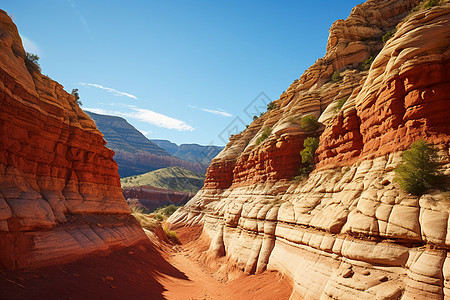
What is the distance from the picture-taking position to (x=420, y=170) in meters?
9.40

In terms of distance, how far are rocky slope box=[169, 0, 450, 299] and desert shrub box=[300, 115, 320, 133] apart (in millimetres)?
838

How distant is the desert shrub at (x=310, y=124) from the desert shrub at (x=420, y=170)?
42.4 ft

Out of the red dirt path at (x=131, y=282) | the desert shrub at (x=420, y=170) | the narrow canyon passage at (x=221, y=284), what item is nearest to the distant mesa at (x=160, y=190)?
the narrow canyon passage at (x=221, y=284)

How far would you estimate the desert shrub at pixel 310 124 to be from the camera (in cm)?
2338

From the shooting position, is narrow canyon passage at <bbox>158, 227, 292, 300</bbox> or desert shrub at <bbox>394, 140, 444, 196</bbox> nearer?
desert shrub at <bbox>394, 140, 444, 196</bbox>

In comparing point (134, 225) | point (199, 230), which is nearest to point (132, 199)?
point (199, 230)

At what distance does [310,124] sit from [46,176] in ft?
71.1

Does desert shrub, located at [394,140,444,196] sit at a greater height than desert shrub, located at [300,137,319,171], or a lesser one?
lesser

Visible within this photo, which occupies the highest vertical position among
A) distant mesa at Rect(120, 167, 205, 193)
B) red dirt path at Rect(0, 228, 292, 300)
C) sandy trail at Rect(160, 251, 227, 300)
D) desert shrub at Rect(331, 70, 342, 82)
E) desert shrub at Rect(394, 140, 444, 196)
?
desert shrub at Rect(331, 70, 342, 82)

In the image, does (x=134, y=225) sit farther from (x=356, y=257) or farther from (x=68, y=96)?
(x=356, y=257)

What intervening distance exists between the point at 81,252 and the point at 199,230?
26979mm

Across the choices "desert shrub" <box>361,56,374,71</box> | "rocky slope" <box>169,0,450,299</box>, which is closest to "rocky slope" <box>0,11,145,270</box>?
"rocky slope" <box>169,0,450,299</box>

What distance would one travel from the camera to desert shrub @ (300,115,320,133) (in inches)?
920

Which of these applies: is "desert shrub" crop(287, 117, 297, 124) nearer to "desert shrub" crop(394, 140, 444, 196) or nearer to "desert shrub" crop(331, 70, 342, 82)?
"desert shrub" crop(331, 70, 342, 82)
